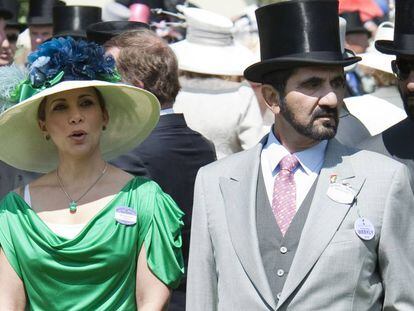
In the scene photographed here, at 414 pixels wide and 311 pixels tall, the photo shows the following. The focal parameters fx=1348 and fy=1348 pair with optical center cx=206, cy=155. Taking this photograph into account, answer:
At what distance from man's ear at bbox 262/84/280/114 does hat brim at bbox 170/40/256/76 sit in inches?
→ 126

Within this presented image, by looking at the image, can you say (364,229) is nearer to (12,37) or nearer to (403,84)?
(403,84)

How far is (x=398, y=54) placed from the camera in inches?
272

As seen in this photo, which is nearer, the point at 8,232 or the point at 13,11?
the point at 8,232

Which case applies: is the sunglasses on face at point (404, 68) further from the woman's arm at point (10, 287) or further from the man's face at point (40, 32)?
the man's face at point (40, 32)

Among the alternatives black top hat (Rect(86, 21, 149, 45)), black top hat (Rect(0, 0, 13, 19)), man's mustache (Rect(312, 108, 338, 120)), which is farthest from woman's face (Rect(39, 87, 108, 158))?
black top hat (Rect(0, 0, 13, 19))

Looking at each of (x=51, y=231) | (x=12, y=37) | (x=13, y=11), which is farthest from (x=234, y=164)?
(x=12, y=37)

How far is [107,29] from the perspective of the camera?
28.7 ft

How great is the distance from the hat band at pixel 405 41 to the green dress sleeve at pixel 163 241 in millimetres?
1562

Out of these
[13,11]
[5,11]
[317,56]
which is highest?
[317,56]

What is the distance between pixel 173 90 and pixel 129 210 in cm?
160

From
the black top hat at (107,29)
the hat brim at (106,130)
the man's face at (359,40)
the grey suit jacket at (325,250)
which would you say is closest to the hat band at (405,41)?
the grey suit jacket at (325,250)

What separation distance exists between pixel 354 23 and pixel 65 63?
24.7 ft

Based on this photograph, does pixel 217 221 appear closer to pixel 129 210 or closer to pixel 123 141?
pixel 129 210

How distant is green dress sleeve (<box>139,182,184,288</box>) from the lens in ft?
20.2
